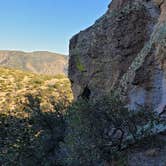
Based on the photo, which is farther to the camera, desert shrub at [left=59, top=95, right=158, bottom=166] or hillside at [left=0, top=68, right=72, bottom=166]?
hillside at [left=0, top=68, right=72, bottom=166]

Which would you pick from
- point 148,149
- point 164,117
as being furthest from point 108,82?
point 148,149

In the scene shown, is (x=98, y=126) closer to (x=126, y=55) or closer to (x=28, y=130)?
(x=28, y=130)

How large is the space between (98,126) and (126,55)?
1049 centimetres

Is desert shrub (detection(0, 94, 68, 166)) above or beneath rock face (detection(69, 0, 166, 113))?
beneath

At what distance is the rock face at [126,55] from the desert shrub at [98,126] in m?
3.34

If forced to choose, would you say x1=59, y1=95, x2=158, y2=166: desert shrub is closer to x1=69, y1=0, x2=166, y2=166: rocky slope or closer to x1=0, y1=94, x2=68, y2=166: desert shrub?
x1=69, y1=0, x2=166, y2=166: rocky slope

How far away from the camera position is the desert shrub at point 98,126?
15.2 meters

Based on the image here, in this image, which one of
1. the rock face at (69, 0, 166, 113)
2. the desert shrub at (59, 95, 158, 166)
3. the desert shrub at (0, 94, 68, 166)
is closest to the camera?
the desert shrub at (59, 95, 158, 166)

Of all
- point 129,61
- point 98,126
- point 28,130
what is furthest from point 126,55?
point 98,126

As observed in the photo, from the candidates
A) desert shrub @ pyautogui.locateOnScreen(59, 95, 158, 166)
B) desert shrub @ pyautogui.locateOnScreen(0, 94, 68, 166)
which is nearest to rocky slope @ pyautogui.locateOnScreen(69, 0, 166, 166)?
desert shrub @ pyautogui.locateOnScreen(59, 95, 158, 166)

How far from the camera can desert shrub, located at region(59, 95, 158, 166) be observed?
599 inches

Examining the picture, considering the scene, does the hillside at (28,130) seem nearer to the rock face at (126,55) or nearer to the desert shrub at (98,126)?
the rock face at (126,55)

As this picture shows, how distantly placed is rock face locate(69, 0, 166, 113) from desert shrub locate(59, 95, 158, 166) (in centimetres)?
334

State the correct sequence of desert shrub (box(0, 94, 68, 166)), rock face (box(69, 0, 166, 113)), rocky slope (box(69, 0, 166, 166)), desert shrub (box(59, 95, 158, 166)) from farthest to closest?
rock face (box(69, 0, 166, 113)) < rocky slope (box(69, 0, 166, 166)) < desert shrub (box(0, 94, 68, 166)) < desert shrub (box(59, 95, 158, 166))
